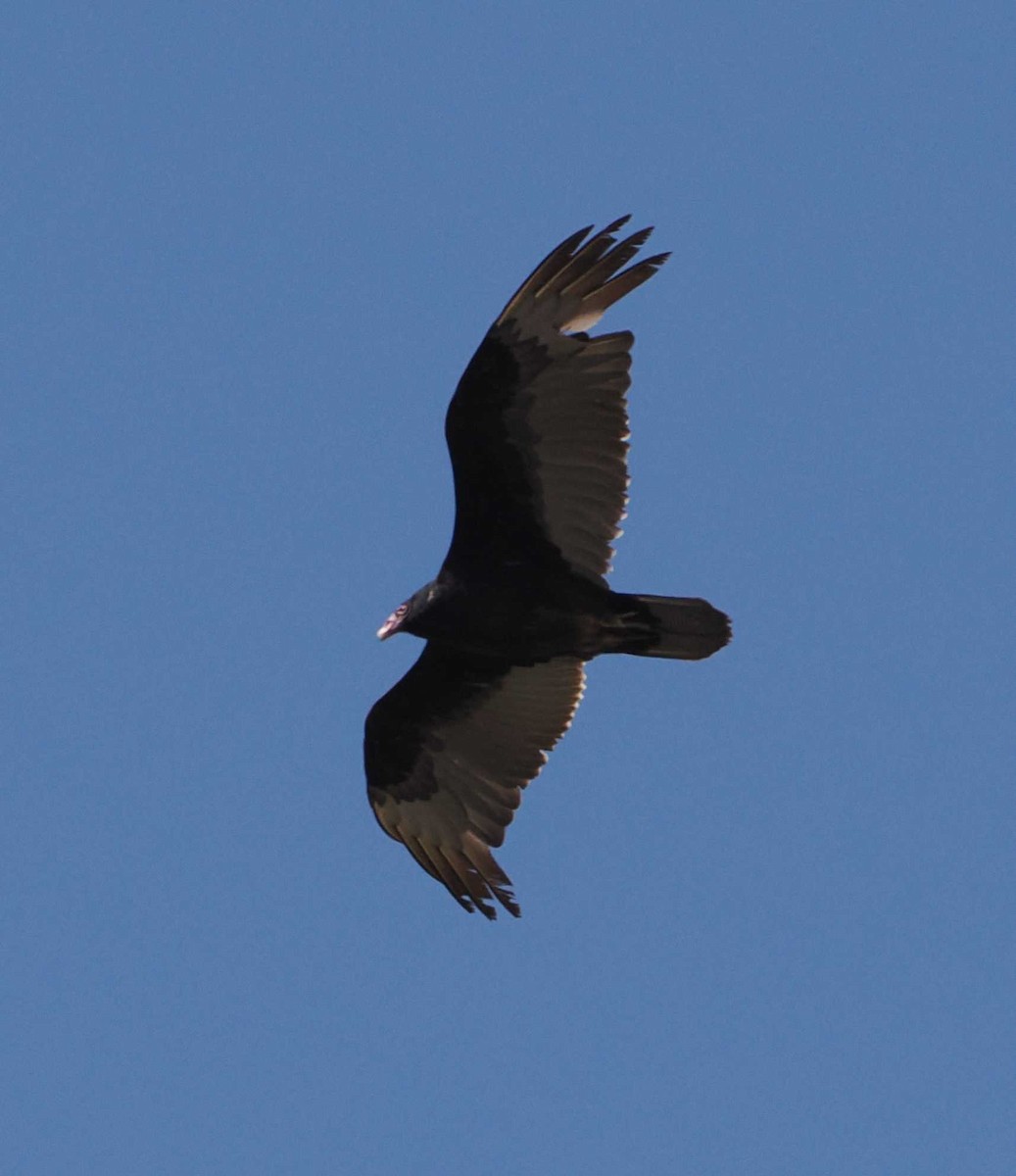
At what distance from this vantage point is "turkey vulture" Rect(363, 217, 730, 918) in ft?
34.6

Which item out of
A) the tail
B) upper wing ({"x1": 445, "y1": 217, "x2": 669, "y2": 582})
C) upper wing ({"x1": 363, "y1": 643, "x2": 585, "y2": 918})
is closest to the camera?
upper wing ({"x1": 445, "y1": 217, "x2": 669, "y2": 582})

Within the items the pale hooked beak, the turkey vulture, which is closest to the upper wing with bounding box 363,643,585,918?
the turkey vulture

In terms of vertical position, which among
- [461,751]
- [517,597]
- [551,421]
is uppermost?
[551,421]

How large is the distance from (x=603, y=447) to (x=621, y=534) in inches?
16.6

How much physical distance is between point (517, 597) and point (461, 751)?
111 centimetres

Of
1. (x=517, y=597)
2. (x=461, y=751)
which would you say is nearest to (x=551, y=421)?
(x=517, y=597)

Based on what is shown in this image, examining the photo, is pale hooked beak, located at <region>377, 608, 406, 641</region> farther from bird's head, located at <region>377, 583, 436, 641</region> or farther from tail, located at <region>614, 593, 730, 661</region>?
tail, located at <region>614, 593, 730, 661</region>

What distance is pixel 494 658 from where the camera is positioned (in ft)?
38.1

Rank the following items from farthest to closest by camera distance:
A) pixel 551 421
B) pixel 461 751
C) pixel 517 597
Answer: pixel 461 751, pixel 517 597, pixel 551 421

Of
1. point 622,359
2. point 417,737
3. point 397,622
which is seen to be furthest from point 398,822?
point 622,359

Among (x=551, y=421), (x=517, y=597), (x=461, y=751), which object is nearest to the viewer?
(x=551, y=421)

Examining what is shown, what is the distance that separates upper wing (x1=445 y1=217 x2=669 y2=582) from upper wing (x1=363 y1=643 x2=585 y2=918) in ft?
2.79

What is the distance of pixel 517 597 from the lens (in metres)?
10.9

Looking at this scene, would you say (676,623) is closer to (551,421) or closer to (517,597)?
(517,597)
